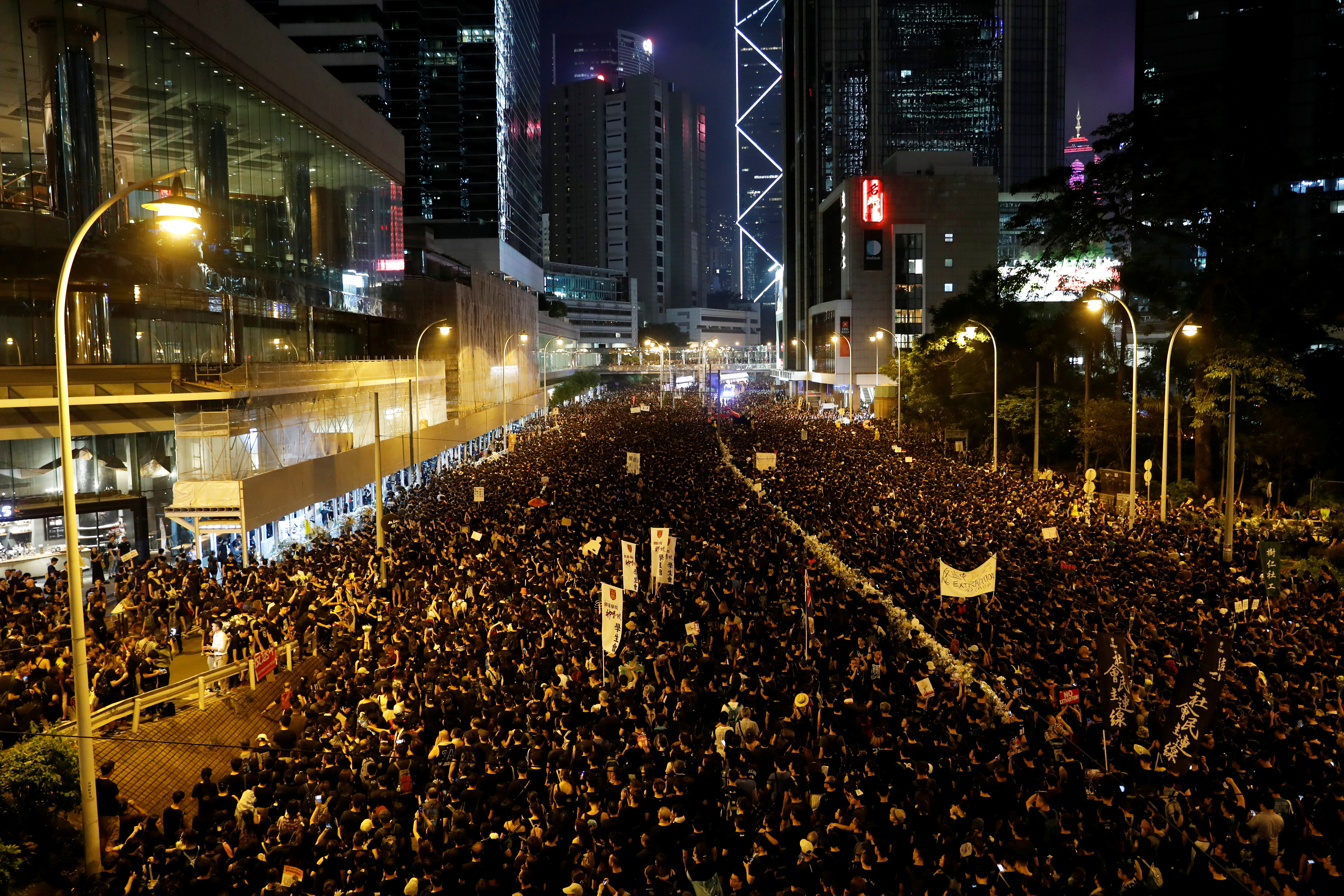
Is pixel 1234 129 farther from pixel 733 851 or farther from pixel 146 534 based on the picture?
pixel 146 534

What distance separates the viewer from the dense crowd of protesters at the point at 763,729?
24.7 ft

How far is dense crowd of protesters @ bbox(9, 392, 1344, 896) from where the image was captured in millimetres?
7527

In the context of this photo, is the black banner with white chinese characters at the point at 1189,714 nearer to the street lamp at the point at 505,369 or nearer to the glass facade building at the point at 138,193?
the glass facade building at the point at 138,193

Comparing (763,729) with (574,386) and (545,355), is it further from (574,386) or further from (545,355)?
(574,386)

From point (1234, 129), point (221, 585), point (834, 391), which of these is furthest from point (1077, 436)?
point (834, 391)

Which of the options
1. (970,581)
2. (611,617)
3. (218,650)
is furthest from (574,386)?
(611,617)

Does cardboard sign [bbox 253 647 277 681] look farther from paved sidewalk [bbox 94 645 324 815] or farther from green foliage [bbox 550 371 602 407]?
green foliage [bbox 550 371 602 407]

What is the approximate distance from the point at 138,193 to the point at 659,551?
64.2 feet

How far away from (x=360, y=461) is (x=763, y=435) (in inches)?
800

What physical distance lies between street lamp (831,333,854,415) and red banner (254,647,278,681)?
2653 inches

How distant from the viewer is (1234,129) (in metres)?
29.1

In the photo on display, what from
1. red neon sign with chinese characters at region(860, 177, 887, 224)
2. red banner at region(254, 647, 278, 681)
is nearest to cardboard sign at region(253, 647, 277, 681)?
red banner at region(254, 647, 278, 681)

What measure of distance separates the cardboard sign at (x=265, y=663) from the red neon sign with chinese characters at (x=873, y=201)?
76181 millimetres

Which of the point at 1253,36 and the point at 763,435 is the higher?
the point at 1253,36
